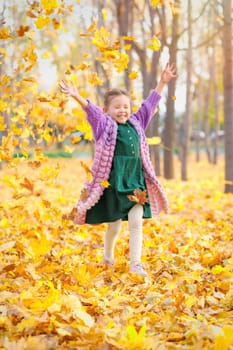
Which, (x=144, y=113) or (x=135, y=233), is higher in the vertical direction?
(x=144, y=113)

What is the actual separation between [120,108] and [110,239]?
42.2 inches

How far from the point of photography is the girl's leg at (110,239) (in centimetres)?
403

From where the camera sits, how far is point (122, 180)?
376cm

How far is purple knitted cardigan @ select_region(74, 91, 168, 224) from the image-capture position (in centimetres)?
377

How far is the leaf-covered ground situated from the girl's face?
1.89 feet

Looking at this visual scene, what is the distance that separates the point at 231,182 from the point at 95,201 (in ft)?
17.7

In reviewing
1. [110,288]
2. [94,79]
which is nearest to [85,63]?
[94,79]

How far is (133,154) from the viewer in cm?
382

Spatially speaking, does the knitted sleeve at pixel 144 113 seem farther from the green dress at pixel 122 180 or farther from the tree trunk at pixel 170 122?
the tree trunk at pixel 170 122

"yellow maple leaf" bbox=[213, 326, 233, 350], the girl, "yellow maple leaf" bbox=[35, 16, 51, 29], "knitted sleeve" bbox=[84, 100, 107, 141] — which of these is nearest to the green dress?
the girl

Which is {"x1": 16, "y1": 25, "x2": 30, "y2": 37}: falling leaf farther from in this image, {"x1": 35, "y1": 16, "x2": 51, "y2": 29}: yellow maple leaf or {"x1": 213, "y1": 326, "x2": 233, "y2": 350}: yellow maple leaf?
{"x1": 213, "y1": 326, "x2": 233, "y2": 350}: yellow maple leaf

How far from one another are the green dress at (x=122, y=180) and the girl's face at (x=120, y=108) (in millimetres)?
62

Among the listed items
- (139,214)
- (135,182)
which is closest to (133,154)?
(135,182)

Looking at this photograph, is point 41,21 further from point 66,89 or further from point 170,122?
point 170,122
